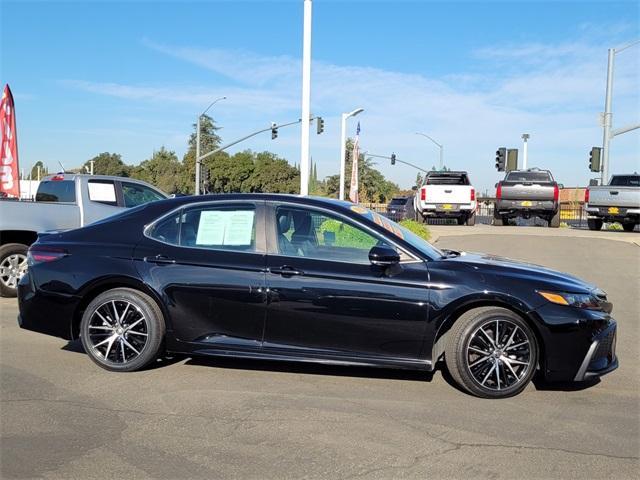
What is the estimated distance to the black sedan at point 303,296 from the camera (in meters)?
4.70

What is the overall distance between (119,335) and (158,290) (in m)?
0.56

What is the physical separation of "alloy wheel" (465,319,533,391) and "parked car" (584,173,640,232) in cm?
1843

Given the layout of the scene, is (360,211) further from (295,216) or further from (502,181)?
(502,181)

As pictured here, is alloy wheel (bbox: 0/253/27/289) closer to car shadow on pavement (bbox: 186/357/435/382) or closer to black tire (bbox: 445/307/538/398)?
car shadow on pavement (bbox: 186/357/435/382)

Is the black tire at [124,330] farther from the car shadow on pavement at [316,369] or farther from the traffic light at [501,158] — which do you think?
the traffic light at [501,158]

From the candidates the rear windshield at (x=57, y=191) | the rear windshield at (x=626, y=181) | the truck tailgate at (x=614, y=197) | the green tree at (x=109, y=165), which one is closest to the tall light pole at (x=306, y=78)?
the rear windshield at (x=57, y=191)

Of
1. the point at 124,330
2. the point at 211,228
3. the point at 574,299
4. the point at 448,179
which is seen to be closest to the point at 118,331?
the point at 124,330

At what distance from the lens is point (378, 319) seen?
4.75m

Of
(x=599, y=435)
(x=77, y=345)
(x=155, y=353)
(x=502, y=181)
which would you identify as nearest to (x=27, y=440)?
(x=155, y=353)

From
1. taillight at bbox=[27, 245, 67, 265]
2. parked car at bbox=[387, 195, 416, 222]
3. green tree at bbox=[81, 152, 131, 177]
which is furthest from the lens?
green tree at bbox=[81, 152, 131, 177]

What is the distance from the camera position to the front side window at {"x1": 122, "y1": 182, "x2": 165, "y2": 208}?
10.0 metres

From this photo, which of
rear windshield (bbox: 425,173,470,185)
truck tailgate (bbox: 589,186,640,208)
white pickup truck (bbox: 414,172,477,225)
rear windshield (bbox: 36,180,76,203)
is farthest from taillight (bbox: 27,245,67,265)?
truck tailgate (bbox: 589,186,640,208)

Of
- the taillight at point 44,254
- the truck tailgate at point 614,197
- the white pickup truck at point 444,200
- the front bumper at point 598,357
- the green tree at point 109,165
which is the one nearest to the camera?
the front bumper at point 598,357

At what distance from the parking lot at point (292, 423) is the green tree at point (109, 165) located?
113 metres
